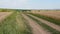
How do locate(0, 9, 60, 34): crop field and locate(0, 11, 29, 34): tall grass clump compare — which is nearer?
locate(0, 11, 29, 34): tall grass clump

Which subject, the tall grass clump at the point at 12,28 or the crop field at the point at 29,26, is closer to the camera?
the tall grass clump at the point at 12,28

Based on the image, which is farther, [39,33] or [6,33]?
[39,33]

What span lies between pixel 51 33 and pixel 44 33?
0.47m

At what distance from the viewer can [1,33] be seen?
10844mm

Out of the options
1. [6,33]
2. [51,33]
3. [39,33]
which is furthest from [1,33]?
[51,33]

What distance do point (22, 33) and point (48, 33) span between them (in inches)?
71.2

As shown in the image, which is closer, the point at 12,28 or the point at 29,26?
the point at 12,28

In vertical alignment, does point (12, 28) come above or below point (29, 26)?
above

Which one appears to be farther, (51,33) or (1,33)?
(51,33)

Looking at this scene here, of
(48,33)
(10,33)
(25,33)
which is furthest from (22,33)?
(48,33)

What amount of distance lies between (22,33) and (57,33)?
7.86 ft

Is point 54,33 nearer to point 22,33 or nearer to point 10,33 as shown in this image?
point 22,33

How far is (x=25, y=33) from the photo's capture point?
11391 millimetres

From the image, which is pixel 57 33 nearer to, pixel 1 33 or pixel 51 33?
pixel 51 33
